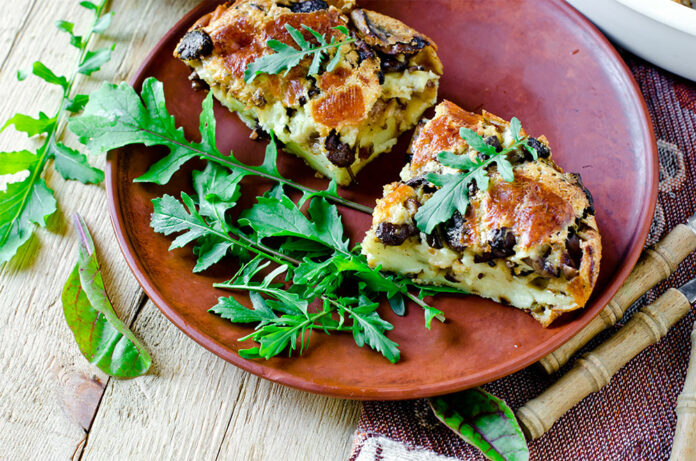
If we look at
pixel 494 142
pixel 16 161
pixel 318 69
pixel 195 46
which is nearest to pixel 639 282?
pixel 494 142

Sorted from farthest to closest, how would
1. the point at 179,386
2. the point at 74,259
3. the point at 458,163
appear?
the point at 74,259 → the point at 179,386 → the point at 458,163

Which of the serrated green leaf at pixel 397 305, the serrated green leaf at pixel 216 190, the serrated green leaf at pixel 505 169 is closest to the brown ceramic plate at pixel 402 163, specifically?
the serrated green leaf at pixel 397 305

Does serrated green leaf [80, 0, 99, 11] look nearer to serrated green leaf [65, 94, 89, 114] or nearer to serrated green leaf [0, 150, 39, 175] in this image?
serrated green leaf [65, 94, 89, 114]

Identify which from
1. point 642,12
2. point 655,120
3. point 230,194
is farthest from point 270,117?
point 655,120

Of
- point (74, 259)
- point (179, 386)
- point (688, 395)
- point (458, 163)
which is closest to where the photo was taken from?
point (458, 163)

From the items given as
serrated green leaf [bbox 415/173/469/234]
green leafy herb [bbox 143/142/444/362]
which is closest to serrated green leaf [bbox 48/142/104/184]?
green leafy herb [bbox 143/142/444/362]

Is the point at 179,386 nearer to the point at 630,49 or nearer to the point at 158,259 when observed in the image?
the point at 158,259
